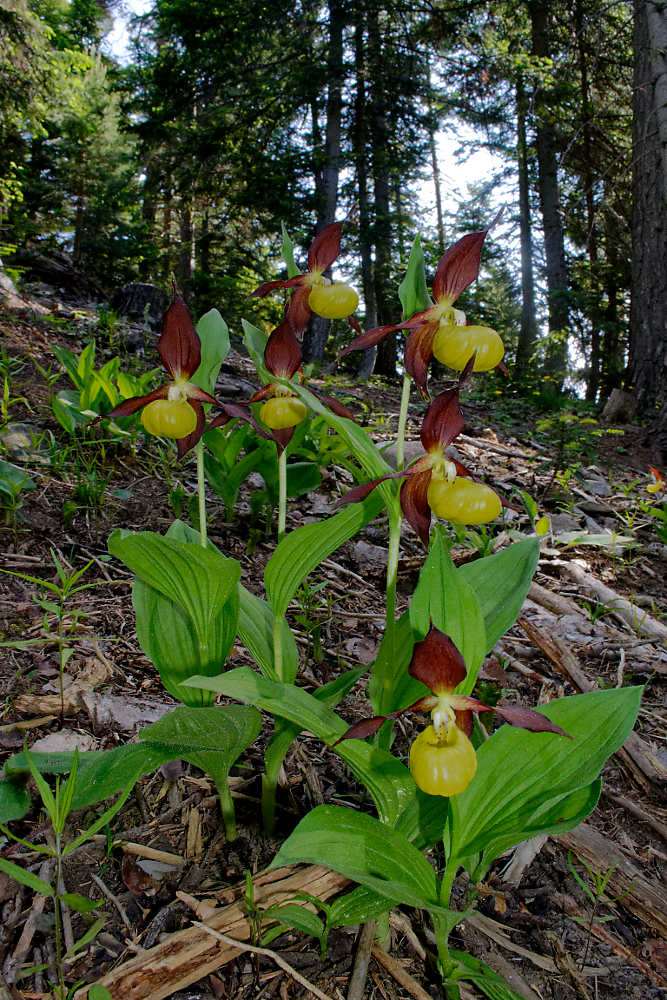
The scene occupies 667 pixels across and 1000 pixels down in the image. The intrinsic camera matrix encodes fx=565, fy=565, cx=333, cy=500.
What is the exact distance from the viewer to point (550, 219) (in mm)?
9914

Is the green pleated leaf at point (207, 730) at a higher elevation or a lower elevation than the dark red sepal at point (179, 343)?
lower

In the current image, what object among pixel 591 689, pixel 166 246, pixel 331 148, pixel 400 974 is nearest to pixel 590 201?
pixel 331 148

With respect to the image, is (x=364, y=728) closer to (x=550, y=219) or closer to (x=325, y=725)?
(x=325, y=725)

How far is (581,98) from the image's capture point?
816cm

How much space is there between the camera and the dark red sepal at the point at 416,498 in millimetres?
1178

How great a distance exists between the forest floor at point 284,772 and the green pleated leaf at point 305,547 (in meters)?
0.55

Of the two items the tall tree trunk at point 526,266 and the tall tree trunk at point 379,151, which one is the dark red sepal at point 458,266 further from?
the tall tree trunk at point 526,266

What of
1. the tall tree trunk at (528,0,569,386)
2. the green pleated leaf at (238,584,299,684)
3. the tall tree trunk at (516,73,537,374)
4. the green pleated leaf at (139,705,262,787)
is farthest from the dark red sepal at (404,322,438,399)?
the tall tree trunk at (516,73,537,374)

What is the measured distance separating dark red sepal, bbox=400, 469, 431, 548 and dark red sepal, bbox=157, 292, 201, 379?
0.56m

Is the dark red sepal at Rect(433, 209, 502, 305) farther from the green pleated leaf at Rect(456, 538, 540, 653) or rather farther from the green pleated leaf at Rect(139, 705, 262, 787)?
the green pleated leaf at Rect(139, 705, 262, 787)

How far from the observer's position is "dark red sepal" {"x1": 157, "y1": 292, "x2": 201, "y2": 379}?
48.3 inches

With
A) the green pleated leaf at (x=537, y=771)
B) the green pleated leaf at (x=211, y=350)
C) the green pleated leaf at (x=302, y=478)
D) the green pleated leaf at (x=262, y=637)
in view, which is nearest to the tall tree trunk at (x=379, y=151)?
the green pleated leaf at (x=302, y=478)

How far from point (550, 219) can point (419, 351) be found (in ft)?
34.3

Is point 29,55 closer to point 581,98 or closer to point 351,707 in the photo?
point 581,98
